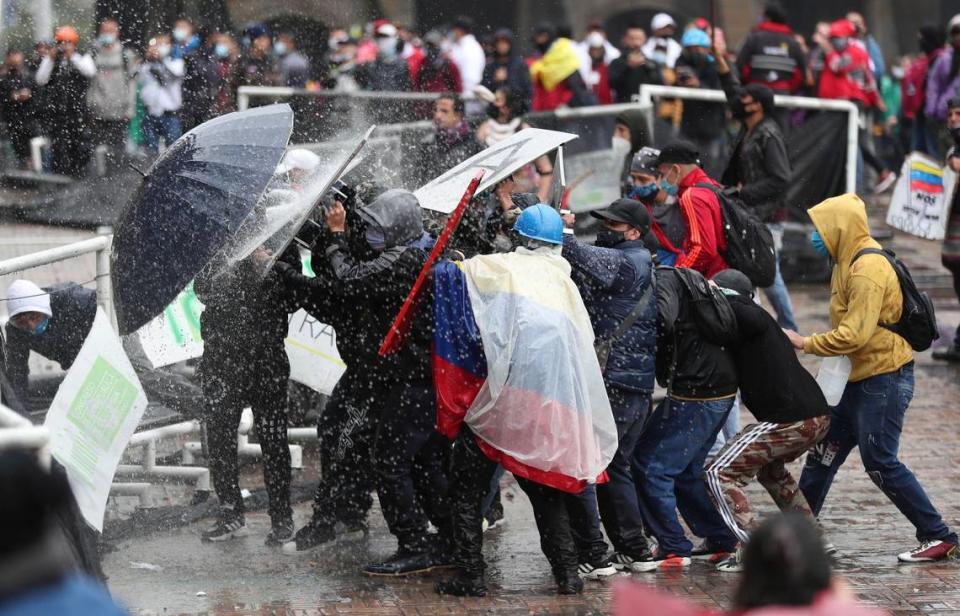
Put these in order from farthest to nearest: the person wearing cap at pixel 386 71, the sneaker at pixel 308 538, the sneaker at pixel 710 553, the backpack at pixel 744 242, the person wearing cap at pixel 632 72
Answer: the person wearing cap at pixel 386 71
the person wearing cap at pixel 632 72
the backpack at pixel 744 242
the sneaker at pixel 308 538
the sneaker at pixel 710 553

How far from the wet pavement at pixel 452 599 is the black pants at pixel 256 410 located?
13.7 inches

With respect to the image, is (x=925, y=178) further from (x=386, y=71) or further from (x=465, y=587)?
(x=386, y=71)

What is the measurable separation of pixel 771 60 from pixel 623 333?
29.9 feet

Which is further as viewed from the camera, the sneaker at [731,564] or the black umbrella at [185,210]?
the sneaker at [731,564]

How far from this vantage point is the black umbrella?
7297mm

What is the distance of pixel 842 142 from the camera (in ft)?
49.2

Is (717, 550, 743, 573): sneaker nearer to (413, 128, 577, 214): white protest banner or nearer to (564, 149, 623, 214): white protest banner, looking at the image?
(413, 128, 577, 214): white protest banner

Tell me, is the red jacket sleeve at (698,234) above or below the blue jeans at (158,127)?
above

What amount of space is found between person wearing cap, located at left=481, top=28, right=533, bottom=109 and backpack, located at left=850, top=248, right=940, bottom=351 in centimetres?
1083

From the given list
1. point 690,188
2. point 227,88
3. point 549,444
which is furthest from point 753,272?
point 227,88

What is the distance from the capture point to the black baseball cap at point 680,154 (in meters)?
9.34

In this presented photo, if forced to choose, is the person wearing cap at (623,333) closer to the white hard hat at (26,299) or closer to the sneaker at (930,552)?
the sneaker at (930,552)

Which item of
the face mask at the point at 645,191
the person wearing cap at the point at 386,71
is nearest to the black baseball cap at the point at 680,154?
the face mask at the point at 645,191

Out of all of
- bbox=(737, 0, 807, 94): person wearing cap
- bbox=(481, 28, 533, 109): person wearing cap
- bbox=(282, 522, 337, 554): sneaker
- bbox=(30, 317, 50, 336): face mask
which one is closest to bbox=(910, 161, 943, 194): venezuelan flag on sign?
bbox=(737, 0, 807, 94): person wearing cap
